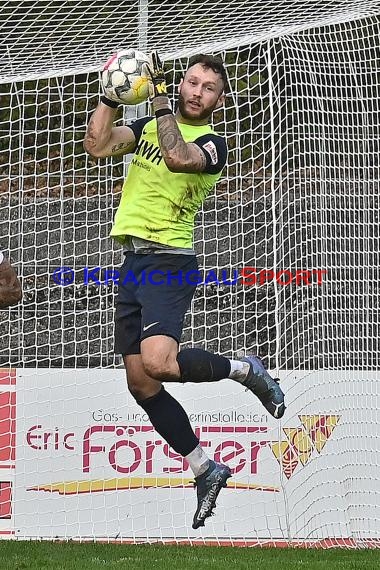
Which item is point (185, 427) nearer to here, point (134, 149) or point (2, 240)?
point (134, 149)

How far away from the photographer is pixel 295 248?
30.7 ft

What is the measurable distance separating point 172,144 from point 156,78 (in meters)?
0.39

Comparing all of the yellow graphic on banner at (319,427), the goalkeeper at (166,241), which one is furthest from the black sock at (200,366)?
the yellow graphic on banner at (319,427)

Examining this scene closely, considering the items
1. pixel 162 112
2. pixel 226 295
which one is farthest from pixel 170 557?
pixel 162 112

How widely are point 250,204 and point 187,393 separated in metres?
1.54

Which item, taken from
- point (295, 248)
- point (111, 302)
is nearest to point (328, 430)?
point (295, 248)

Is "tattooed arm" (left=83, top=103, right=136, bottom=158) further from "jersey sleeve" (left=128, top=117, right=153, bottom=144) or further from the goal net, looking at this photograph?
the goal net

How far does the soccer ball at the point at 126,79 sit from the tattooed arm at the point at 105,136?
18 cm

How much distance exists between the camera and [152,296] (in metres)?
6.48

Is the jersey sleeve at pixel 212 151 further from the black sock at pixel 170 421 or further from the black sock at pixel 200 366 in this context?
the black sock at pixel 170 421

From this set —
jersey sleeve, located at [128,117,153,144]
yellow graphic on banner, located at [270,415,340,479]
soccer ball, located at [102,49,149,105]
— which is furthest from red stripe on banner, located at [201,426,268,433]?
soccer ball, located at [102,49,149,105]

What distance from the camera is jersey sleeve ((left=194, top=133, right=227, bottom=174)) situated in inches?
257

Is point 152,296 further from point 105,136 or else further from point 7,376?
point 7,376

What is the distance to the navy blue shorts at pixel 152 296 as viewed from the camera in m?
6.45
